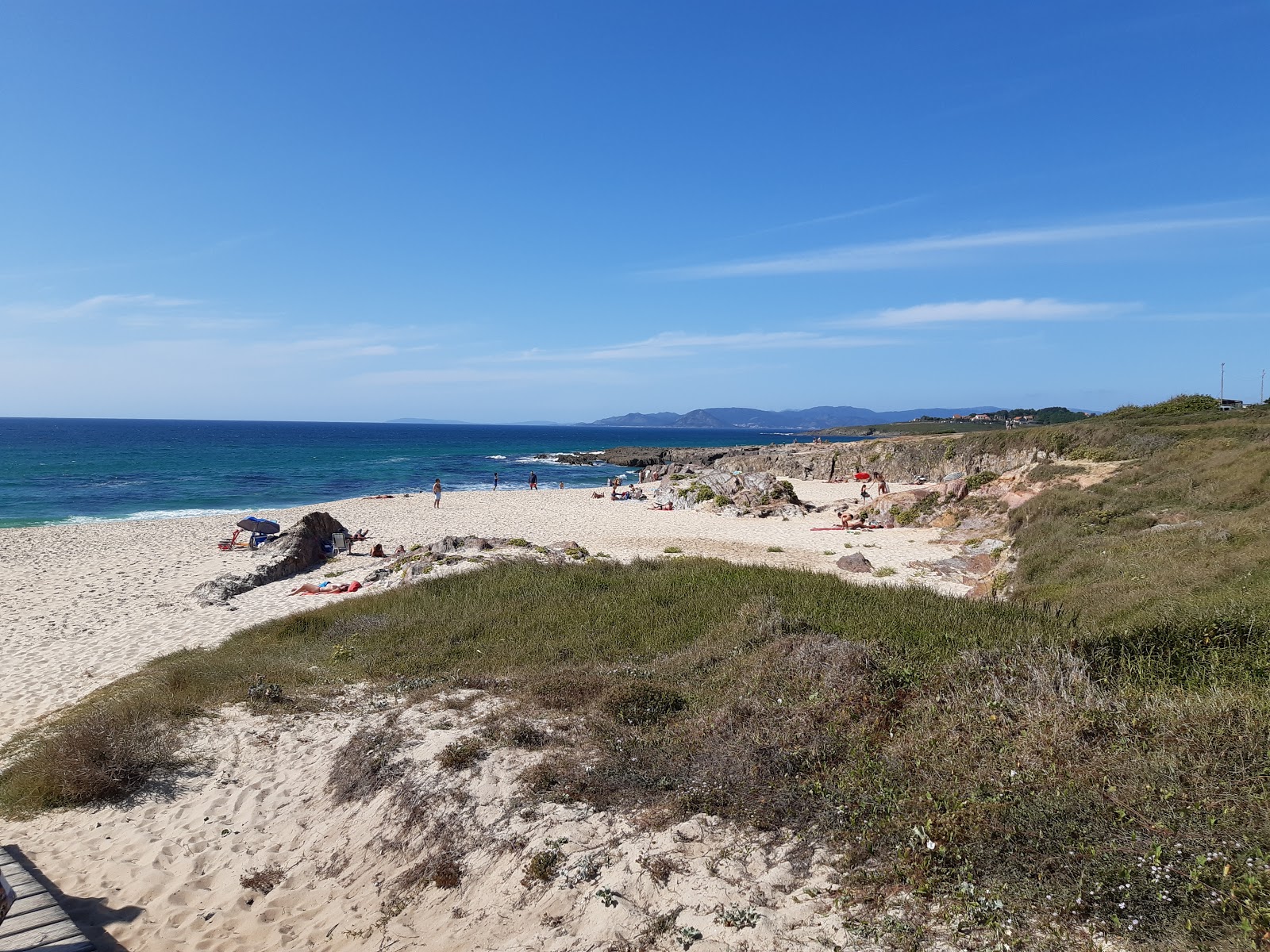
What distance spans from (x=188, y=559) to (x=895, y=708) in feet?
83.7

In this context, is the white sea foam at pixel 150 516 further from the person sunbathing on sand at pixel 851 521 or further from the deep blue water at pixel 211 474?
the person sunbathing on sand at pixel 851 521

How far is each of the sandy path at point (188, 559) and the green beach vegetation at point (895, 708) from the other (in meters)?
2.73

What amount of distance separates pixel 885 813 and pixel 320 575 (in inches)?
786

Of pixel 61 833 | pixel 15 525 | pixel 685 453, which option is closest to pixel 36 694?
pixel 61 833

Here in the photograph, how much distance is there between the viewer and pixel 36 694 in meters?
11.5

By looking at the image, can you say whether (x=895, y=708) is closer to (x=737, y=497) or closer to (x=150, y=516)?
(x=737, y=497)

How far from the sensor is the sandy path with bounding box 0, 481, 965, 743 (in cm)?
1367

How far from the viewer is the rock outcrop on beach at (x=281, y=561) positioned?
18547mm

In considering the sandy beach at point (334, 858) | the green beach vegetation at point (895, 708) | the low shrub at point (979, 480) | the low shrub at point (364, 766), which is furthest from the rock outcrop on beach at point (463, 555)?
the low shrub at point (979, 480)

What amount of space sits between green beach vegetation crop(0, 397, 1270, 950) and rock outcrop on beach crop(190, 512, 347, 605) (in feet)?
19.5

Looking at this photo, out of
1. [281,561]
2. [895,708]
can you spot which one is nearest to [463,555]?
[281,561]

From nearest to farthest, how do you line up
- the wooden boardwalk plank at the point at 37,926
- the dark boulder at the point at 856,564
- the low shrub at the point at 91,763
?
the wooden boardwalk plank at the point at 37,926, the low shrub at the point at 91,763, the dark boulder at the point at 856,564

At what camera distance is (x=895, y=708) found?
21.0 ft

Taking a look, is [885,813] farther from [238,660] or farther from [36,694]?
[36,694]
